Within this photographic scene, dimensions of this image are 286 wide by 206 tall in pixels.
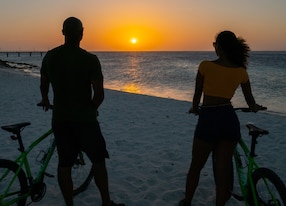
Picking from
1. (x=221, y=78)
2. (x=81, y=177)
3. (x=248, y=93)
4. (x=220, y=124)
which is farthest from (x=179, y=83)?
(x=221, y=78)

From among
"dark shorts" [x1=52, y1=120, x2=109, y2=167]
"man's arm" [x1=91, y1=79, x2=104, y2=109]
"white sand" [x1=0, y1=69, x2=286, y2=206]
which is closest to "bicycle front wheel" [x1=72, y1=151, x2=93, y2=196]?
"white sand" [x1=0, y1=69, x2=286, y2=206]

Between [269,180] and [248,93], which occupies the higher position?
[248,93]

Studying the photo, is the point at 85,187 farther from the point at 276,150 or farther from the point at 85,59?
the point at 276,150

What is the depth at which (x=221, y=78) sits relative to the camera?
3.21m

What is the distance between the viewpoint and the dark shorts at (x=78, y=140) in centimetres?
336

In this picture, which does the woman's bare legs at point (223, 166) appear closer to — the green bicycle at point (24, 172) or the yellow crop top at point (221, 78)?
the yellow crop top at point (221, 78)

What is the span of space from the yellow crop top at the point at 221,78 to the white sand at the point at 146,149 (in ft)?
6.83

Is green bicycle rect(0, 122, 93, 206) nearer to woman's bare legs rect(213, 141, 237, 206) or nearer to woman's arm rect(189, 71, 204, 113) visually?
woman's arm rect(189, 71, 204, 113)

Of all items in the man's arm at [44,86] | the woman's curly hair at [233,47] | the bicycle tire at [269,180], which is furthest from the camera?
the man's arm at [44,86]

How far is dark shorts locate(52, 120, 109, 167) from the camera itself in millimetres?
3357

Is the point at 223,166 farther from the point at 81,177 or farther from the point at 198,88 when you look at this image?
the point at 81,177

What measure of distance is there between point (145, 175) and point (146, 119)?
15.2 feet

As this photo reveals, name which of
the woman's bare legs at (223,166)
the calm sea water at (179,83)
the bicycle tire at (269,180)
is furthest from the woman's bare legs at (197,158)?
the calm sea water at (179,83)

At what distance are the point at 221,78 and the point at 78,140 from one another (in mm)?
1744
